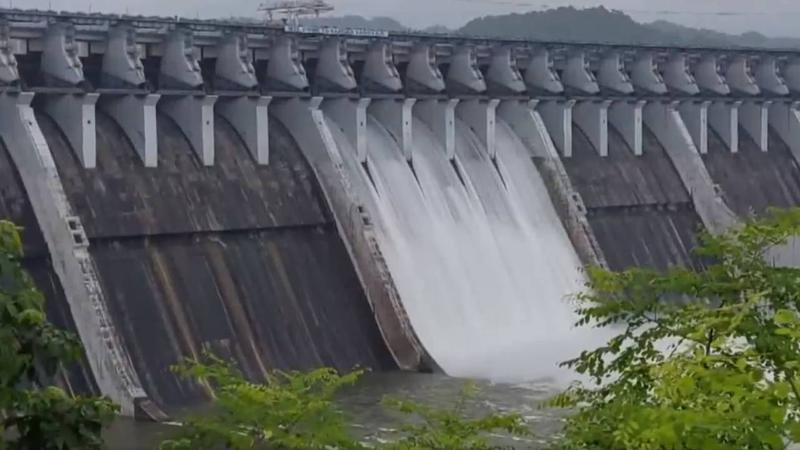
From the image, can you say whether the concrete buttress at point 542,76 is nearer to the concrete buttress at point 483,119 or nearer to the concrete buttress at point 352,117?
the concrete buttress at point 483,119

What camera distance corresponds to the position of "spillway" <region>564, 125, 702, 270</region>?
88.7 ft

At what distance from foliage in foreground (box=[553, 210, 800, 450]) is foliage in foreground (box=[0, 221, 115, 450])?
1.96 m

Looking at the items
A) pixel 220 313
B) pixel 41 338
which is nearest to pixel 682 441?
pixel 41 338

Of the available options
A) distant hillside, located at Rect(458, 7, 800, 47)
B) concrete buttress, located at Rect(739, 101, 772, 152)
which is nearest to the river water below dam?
concrete buttress, located at Rect(739, 101, 772, 152)

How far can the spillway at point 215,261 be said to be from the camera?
17.4m

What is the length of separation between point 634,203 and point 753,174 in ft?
17.1

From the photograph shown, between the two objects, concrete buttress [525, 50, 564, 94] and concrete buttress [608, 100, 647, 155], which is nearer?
concrete buttress [525, 50, 564, 94]

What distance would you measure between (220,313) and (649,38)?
63.3 m

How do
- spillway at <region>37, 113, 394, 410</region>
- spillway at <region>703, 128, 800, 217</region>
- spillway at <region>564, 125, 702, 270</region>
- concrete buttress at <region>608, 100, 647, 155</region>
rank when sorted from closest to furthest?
1. spillway at <region>37, 113, 394, 410</region>
2. spillway at <region>564, 125, 702, 270</region>
3. concrete buttress at <region>608, 100, 647, 155</region>
4. spillway at <region>703, 128, 800, 217</region>

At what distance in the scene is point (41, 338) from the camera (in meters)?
5.00

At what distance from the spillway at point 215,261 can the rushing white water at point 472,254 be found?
118 centimetres

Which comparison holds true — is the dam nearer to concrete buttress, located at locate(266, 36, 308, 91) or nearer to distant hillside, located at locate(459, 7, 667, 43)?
concrete buttress, located at locate(266, 36, 308, 91)

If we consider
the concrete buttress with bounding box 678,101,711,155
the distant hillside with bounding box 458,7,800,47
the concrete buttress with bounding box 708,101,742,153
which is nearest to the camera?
the concrete buttress with bounding box 678,101,711,155

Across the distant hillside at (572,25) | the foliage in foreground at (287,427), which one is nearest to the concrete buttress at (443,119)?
the foliage in foreground at (287,427)
